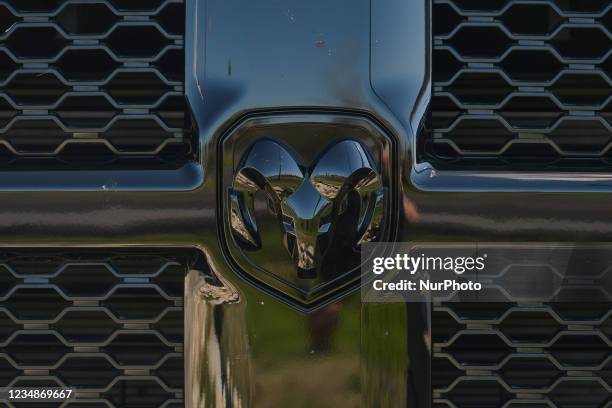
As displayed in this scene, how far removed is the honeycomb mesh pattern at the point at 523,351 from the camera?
→ 1182mm

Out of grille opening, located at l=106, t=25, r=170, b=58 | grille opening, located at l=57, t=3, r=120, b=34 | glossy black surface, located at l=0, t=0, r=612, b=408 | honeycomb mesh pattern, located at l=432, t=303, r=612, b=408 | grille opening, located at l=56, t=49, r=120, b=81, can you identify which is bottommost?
honeycomb mesh pattern, located at l=432, t=303, r=612, b=408

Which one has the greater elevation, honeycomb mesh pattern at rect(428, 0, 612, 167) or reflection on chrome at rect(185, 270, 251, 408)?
honeycomb mesh pattern at rect(428, 0, 612, 167)

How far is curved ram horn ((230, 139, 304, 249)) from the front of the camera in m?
1.07

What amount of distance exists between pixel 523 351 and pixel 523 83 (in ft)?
1.49

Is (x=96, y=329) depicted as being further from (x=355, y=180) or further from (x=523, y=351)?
(x=523, y=351)

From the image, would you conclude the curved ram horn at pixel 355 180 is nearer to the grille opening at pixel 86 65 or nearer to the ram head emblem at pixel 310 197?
the ram head emblem at pixel 310 197

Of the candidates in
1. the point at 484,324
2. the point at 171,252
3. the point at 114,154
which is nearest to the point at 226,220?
the point at 171,252

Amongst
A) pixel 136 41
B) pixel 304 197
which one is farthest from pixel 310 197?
pixel 136 41

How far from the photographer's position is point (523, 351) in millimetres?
1188

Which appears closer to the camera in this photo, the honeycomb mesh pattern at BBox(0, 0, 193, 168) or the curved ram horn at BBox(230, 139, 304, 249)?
the curved ram horn at BBox(230, 139, 304, 249)

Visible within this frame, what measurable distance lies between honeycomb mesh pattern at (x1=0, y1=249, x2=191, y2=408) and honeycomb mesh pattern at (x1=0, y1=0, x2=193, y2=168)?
0.64 ft

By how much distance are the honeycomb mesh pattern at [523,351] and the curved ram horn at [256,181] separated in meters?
0.34

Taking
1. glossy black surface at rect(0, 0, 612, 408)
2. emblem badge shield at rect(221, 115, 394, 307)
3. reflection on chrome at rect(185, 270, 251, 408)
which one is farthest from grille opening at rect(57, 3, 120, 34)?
reflection on chrome at rect(185, 270, 251, 408)

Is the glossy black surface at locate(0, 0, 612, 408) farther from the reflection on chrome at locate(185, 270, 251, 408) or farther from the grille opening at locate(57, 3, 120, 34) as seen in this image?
the grille opening at locate(57, 3, 120, 34)
